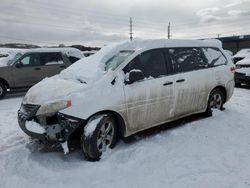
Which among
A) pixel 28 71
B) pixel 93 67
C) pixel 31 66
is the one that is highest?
pixel 93 67

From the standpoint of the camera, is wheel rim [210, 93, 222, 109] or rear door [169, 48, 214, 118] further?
wheel rim [210, 93, 222, 109]

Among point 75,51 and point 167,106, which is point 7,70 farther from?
point 167,106

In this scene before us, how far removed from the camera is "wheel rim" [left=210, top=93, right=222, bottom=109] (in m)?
6.55

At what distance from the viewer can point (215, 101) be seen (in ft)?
21.9

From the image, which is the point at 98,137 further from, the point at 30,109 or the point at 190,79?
the point at 190,79

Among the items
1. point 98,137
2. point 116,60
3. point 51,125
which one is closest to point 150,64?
point 116,60

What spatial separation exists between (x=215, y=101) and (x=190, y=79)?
4.46 feet

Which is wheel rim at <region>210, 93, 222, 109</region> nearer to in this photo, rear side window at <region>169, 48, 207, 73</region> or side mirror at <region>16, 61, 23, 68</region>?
rear side window at <region>169, 48, 207, 73</region>

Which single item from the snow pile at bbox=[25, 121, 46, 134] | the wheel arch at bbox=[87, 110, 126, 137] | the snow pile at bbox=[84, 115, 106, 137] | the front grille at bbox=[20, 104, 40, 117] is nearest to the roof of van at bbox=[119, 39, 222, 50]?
the wheel arch at bbox=[87, 110, 126, 137]

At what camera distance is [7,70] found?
1022 centimetres

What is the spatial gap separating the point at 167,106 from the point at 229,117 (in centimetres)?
195

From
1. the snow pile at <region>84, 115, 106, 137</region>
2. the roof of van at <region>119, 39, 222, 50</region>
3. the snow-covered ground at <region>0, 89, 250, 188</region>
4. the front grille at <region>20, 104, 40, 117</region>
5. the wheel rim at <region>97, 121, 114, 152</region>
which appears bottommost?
the snow-covered ground at <region>0, 89, 250, 188</region>

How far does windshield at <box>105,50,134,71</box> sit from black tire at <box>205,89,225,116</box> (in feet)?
8.11

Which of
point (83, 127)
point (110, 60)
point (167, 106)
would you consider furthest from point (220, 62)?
point (83, 127)
